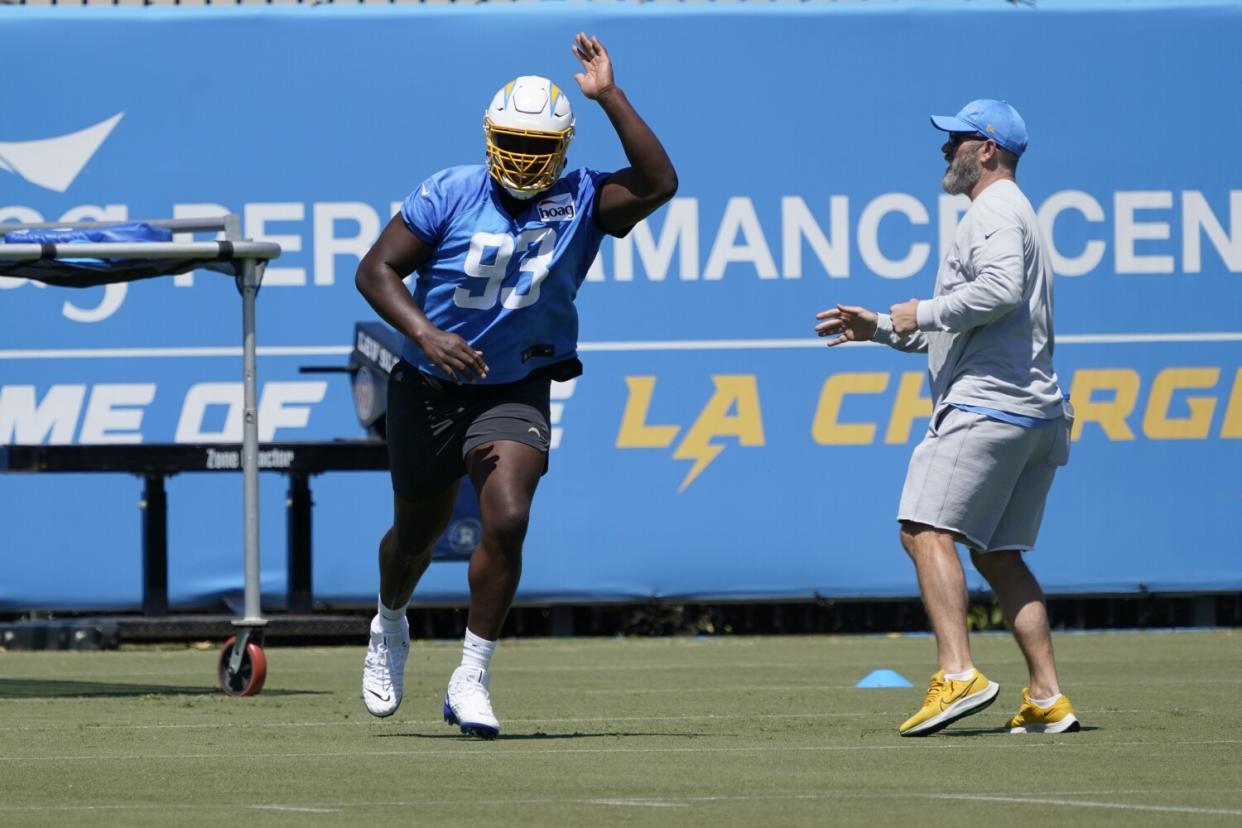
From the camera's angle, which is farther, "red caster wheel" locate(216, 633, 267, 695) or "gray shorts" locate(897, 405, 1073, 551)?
Answer: "red caster wheel" locate(216, 633, 267, 695)

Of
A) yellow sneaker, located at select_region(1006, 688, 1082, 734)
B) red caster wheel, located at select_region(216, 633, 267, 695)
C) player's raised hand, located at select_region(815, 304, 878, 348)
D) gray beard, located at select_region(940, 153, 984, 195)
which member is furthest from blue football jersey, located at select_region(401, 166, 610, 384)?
red caster wheel, located at select_region(216, 633, 267, 695)

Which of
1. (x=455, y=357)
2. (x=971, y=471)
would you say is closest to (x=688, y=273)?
(x=971, y=471)

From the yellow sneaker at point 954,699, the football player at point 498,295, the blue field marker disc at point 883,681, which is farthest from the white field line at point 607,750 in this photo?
the blue field marker disc at point 883,681

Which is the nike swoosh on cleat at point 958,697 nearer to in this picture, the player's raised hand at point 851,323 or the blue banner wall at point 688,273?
the player's raised hand at point 851,323

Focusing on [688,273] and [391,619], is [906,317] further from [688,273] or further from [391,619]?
[688,273]

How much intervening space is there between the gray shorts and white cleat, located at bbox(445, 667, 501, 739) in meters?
1.43

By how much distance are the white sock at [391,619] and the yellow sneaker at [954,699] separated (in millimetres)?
1789

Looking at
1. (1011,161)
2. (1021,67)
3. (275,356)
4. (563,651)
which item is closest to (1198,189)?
(1021,67)

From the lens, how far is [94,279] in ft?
33.2

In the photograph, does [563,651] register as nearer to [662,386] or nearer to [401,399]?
[662,386]

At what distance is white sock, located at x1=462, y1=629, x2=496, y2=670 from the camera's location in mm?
7117

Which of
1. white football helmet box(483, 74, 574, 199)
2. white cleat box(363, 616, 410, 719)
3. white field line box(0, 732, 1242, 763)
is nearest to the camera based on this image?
white field line box(0, 732, 1242, 763)

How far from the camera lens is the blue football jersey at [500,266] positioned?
7.28m

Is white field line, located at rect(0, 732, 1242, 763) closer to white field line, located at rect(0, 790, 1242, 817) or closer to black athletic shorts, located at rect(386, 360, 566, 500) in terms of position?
black athletic shorts, located at rect(386, 360, 566, 500)
